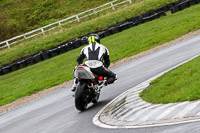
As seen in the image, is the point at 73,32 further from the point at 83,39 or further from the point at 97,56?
the point at 97,56

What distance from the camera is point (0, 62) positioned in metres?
36.9

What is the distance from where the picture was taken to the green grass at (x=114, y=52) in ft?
70.6

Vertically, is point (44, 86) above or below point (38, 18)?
below

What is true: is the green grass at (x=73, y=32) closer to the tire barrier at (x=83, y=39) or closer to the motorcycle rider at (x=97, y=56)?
the tire barrier at (x=83, y=39)

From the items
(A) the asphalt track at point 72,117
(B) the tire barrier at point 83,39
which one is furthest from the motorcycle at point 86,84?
(B) the tire barrier at point 83,39

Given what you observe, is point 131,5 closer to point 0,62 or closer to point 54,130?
point 0,62

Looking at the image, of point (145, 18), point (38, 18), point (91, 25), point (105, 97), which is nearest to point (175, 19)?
point (145, 18)

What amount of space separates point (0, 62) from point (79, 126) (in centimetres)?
2916

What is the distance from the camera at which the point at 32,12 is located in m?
60.9

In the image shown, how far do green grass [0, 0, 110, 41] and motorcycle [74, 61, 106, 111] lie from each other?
4428 cm

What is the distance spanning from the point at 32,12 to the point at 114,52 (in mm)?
37937

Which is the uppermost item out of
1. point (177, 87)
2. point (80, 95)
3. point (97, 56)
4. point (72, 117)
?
point (97, 56)

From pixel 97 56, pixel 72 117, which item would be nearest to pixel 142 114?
pixel 72 117

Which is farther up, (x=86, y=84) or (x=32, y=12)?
(x=32, y=12)
